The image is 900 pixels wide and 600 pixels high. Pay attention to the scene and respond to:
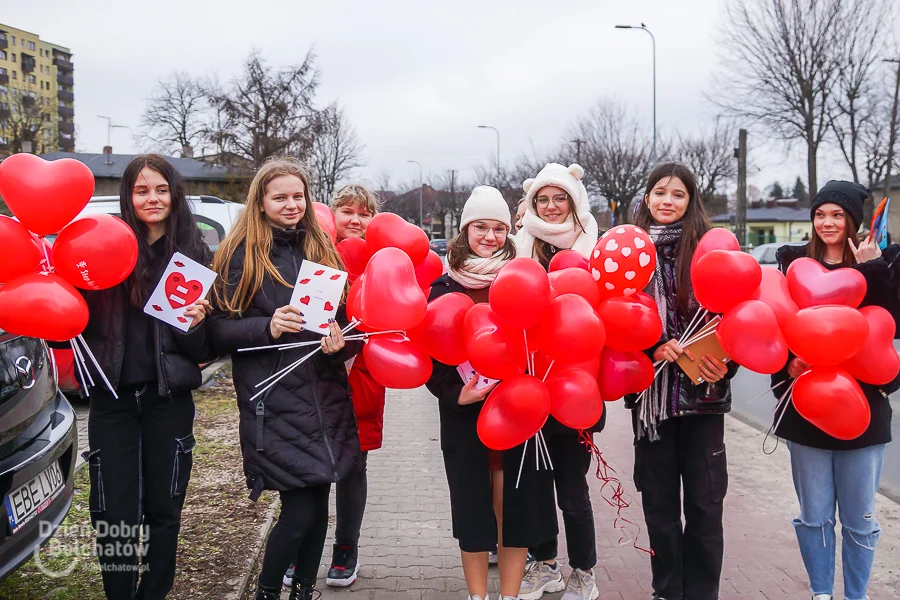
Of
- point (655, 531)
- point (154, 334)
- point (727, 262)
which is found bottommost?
point (655, 531)

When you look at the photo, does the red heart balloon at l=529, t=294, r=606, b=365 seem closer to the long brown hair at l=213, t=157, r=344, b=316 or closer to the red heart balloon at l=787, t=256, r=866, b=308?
the red heart balloon at l=787, t=256, r=866, b=308

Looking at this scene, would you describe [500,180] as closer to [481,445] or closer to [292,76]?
[292,76]

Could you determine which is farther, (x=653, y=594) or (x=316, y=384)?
(x=653, y=594)

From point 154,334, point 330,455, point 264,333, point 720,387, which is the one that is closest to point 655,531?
point 720,387

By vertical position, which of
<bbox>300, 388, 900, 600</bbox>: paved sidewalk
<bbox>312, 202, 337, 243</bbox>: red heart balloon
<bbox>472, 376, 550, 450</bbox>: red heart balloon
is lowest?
<bbox>300, 388, 900, 600</bbox>: paved sidewalk

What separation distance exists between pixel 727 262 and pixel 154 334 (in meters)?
2.27

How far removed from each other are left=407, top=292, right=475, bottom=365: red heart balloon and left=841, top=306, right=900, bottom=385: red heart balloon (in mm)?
1529

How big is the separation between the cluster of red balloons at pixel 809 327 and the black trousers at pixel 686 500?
0.45m

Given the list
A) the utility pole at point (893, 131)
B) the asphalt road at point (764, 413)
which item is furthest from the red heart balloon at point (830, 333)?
the utility pole at point (893, 131)

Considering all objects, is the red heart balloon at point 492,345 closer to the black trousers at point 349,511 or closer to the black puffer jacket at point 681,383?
the black puffer jacket at point 681,383

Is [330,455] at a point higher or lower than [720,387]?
lower

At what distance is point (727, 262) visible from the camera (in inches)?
104

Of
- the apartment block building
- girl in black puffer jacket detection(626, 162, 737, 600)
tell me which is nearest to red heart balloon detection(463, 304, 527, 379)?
girl in black puffer jacket detection(626, 162, 737, 600)

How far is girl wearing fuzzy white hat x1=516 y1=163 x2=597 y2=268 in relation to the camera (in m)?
3.54
